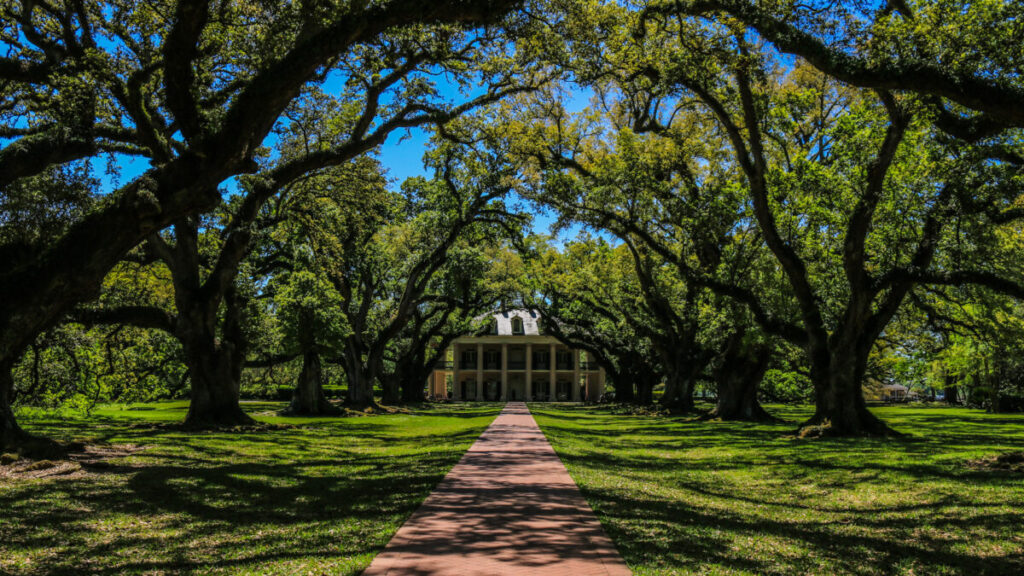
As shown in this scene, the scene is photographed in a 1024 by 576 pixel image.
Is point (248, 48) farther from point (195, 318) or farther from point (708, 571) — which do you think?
point (708, 571)

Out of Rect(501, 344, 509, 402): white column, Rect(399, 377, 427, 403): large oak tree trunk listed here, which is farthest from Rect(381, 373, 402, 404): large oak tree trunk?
Rect(501, 344, 509, 402): white column

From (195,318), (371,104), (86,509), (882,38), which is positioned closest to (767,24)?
(882,38)

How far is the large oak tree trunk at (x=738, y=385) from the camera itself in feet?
88.3

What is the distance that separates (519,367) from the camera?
62.9 m

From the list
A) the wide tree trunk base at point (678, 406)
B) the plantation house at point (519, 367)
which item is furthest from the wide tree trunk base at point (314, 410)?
the plantation house at point (519, 367)

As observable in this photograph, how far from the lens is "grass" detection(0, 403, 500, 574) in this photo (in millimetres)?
5031

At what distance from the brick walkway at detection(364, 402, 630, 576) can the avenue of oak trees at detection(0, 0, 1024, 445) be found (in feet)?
18.1

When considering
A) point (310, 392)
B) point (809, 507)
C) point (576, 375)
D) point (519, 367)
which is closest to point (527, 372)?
point (519, 367)

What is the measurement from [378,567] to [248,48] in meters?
10.3

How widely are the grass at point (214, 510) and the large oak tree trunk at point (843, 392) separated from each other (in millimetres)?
10404

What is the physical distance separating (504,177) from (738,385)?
13.5 metres

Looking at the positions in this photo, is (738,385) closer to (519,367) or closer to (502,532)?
(502,532)

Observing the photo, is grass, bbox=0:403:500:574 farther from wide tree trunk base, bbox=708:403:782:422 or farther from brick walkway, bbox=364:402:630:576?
wide tree trunk base, bbox=708:403:782:422

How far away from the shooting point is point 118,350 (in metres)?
18.0
